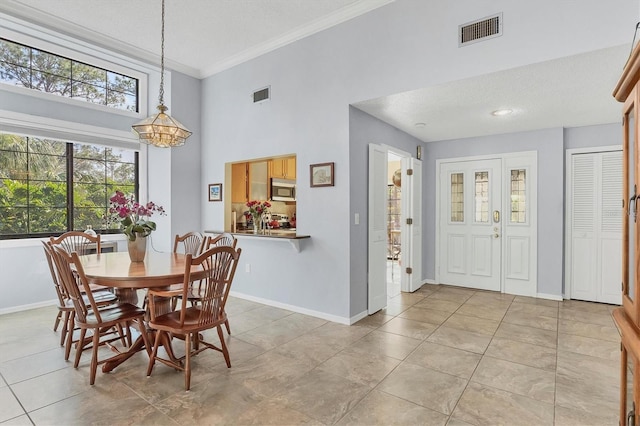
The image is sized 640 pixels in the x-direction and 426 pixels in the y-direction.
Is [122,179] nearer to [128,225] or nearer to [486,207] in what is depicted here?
[128,225]

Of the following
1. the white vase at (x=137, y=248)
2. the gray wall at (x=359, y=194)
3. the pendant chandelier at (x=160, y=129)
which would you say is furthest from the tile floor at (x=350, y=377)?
the pendant chandelier at (x=160, y=129)

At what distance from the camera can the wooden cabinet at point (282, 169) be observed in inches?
238

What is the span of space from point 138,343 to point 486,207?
16.3 ft

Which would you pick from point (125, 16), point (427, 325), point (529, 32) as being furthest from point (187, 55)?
point (427, 325)

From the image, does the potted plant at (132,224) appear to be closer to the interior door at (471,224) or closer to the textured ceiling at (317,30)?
the textured ceiling at (317,30)

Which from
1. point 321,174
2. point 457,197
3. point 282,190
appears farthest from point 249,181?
point 457,197

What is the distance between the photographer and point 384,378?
8.52 feet

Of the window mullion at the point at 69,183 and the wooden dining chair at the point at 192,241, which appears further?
the window mullion at the point at 69,183

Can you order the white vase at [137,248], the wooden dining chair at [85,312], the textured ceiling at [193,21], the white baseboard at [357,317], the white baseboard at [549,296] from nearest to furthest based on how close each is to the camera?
1. the wooden dining chair at [85,312]
2. the white vase at [137,248]
3. the textured ceiling at [193,21]
4. the white baseboard at [357,317]
5. the white baseboard at [549,296]

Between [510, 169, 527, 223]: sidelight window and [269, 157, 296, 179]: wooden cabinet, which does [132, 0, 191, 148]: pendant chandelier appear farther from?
[510, 169, 527, 223]: sidelight window

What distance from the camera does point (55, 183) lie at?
14.9ft

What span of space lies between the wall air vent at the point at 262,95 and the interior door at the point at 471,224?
310 cm

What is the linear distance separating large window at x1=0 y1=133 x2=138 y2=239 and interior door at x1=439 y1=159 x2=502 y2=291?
16.6ft

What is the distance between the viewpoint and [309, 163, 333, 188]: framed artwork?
3932 millimetres
